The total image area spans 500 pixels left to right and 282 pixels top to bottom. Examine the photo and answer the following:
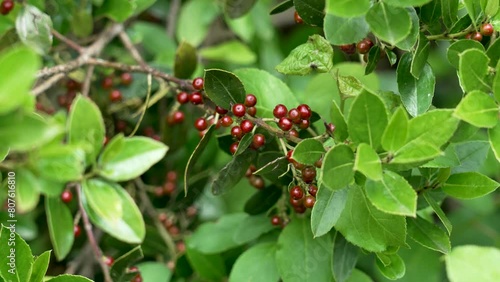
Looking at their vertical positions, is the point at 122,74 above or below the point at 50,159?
below

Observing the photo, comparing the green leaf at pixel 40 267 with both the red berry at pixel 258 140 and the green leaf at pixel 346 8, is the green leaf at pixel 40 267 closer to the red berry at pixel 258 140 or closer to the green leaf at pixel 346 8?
the red berry at pixel 258 140

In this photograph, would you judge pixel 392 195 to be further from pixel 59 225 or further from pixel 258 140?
pixel 59 225

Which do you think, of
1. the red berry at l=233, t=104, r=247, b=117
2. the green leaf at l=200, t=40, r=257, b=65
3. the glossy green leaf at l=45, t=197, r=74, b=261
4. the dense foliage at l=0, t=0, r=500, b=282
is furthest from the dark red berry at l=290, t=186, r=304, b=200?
the green leaf at l=200, t=40, r=257, b=65

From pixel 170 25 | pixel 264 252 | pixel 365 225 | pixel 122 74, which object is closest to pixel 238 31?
pixel 170 25

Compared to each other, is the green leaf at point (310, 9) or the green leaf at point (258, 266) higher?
the green leaf at point (310, 9)

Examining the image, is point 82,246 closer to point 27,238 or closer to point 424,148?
point 27,238

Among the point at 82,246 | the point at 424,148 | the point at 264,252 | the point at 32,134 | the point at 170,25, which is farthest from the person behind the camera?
the point at 170,25

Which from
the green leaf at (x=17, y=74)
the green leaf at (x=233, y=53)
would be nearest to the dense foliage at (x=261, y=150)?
the green leaf at (x=17, y=74)
